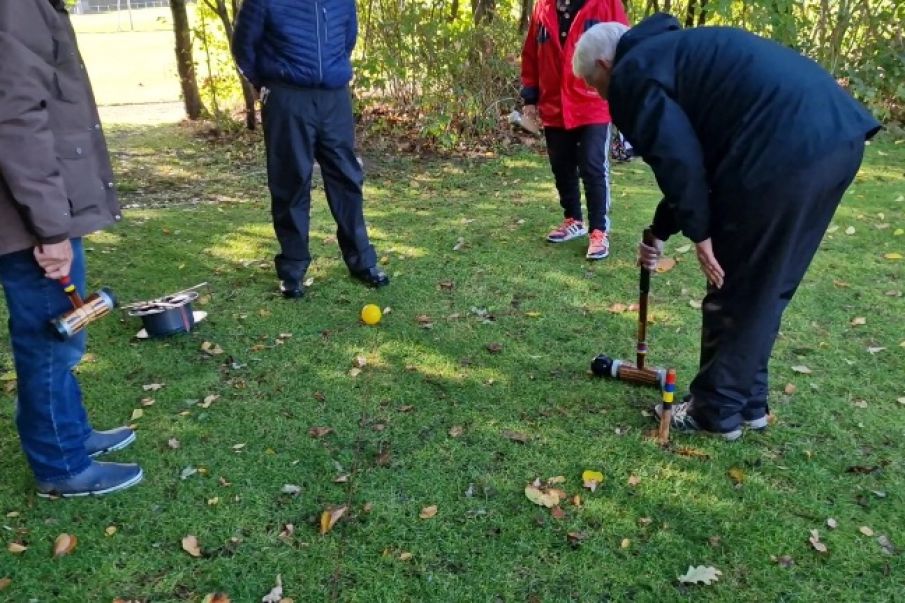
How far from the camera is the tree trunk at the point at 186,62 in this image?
934 centimetres

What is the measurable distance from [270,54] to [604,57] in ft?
7.06

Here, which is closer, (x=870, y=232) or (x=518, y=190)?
(x=870, y=232)

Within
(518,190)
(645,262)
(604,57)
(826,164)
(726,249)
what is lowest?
(518,190)

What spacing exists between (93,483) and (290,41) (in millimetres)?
2560

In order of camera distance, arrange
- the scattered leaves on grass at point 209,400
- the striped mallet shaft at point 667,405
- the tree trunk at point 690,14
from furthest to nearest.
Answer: the tree trunk at point 690,14 < the scattered leaves on grass at point 209,400 < the striped mallet shaft at point 667,405

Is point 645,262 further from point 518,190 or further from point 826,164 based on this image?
point 518,190

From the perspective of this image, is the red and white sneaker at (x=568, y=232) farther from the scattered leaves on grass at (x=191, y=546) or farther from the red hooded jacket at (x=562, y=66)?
the scattered leaves on grass at (x=191, y=546)

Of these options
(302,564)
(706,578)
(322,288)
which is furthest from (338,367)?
(706,578)

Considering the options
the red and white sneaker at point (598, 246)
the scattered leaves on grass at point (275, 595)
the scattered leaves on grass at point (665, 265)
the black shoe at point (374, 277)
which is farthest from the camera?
the red and white sneaker at point (598, 246)

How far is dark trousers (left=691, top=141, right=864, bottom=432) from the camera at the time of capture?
8.45 ft

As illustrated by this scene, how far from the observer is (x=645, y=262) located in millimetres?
3369

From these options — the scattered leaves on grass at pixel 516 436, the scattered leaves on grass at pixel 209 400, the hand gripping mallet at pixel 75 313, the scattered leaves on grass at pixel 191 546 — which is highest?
the hand gripping mallet at pixel 75 313

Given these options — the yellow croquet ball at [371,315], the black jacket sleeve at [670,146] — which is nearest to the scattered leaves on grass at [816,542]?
the black jacket sleeve at [670,146]

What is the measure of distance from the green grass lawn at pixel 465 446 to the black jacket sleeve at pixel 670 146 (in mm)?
1047
